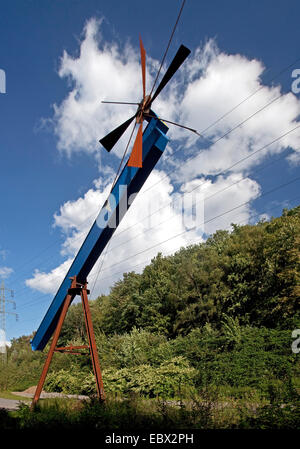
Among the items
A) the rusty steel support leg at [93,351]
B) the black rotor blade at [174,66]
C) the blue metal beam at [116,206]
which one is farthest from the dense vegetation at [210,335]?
the black rotor blade at [174,66]

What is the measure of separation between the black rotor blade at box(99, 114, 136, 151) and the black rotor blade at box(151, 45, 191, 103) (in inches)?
38.8

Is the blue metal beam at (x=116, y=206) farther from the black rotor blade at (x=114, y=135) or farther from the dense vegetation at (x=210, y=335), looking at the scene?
the dense vegetation at (x=210, y=335)

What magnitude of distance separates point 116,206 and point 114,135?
212cm

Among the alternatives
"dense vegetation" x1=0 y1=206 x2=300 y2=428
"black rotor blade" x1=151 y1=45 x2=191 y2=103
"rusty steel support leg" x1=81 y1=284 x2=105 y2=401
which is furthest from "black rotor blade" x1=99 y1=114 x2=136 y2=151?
"dense vegetation" x1=0 y1=206 x2=300 y2=428

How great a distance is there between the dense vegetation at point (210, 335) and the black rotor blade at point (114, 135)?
257 inches

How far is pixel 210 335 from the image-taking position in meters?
18.6

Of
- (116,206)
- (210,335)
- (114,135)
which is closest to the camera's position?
(116,206)

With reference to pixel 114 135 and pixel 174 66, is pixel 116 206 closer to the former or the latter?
pixel 114 135

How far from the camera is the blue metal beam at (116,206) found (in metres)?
7.52

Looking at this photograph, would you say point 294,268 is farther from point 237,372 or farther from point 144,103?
point 144,103

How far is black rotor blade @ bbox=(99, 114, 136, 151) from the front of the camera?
27.2ft

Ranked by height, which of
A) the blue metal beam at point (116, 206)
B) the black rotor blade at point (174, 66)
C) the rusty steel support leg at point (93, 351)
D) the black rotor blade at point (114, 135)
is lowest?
the rusty steel support leg at point (93, 351)

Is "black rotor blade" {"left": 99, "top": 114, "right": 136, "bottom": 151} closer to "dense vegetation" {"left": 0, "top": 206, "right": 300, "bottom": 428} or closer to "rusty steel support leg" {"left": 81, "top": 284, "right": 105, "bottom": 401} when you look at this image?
"rusty steel support leg" {"left": 81, "top": 284, "right": 105, "bottom": 401}

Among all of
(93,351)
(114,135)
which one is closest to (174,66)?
(114,135)
